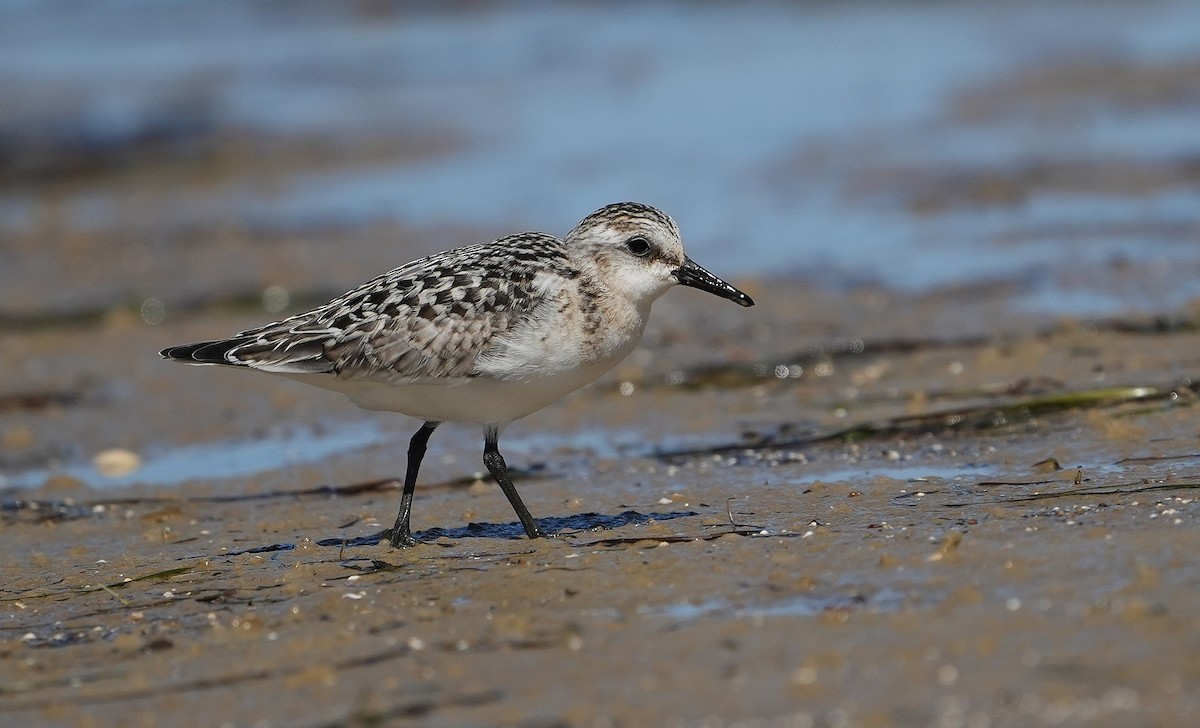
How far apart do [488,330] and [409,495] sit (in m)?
0.87

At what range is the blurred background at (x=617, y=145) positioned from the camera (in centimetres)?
1320

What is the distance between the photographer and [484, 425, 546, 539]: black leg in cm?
684

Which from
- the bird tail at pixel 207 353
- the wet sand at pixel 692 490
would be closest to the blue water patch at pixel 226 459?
the wet sand at pixel 692 490

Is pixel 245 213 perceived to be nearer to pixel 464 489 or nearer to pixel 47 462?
pixel 47 462

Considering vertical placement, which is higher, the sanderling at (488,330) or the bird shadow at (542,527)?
the sanderling at (488,330)

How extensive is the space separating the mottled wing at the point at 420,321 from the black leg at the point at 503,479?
466mm

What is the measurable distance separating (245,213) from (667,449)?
369 inches

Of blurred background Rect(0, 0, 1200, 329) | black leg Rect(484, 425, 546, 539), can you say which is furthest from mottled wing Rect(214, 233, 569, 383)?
blurred background Rect(0, 0, 1200, 329)

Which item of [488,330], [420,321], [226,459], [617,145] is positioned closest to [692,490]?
[488,330]

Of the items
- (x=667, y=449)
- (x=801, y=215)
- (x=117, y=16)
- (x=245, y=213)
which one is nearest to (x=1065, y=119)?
(x=801, y=215)

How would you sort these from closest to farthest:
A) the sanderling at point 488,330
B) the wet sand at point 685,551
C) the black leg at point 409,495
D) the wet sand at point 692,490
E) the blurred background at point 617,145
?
the wet sand at point 685,551, the wet sand at point 692,490, the sanderling at point 488,330, the black leg at point 409,495, the blurred background at point 617,145

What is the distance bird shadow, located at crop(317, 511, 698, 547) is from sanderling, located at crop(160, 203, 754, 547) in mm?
230

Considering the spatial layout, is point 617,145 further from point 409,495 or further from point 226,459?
point 409,495

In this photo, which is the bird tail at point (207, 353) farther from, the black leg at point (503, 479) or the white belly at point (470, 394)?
the black leg at point (503, 479)
